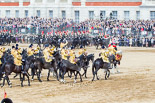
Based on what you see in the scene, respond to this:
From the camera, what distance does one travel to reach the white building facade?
287 ft

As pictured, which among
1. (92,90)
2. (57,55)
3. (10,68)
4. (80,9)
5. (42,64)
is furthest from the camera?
(80,9)

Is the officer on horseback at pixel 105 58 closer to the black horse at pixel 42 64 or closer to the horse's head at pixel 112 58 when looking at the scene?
the horse's head at pixel 112 58

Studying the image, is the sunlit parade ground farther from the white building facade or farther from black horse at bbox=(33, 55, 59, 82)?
the white building facade

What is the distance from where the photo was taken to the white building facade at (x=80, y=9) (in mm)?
87400

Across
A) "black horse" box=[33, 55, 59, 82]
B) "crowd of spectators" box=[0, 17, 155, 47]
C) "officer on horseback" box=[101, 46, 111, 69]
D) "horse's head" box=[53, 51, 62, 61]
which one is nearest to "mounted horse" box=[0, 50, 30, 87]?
"black horse" box=[33, 55, 59, 82]

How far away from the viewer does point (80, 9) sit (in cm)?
9344

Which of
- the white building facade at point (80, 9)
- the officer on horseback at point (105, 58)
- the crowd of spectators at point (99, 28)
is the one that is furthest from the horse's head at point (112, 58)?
the white building facade at point (80, 9)

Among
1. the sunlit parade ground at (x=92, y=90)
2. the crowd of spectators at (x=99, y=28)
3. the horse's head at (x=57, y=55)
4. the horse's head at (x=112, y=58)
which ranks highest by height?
the crowd of spectators at (x=99, y=28)

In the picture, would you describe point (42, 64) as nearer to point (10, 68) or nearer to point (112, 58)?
point (10, 68)

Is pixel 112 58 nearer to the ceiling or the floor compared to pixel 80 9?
nearer to the floor

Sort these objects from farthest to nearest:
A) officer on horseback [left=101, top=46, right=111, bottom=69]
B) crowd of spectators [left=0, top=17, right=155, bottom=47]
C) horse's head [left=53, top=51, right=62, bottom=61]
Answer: crowd of spectators [left=0, top=17, right=155, bottom=47] < horse's head [left=53, top=51, right=62, bottom=61] < officer on horseback [left=101, top=46, right=111, bottom=69]

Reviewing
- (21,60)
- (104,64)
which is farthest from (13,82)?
(104,64)

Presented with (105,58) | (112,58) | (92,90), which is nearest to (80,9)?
(112,58)

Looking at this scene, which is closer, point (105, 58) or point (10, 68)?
point (10, 68)
